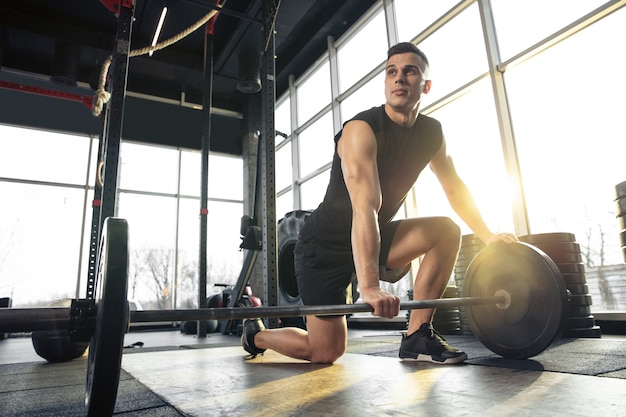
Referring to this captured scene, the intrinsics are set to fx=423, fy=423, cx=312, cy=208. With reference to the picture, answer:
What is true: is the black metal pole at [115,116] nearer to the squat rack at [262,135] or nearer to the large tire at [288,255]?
the squat rack at [262,135]

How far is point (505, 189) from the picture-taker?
11.5 feet

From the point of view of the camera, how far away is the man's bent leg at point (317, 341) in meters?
1.62

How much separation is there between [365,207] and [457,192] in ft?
1.96

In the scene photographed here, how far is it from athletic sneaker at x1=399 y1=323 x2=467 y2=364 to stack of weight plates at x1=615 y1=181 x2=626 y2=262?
1.17m

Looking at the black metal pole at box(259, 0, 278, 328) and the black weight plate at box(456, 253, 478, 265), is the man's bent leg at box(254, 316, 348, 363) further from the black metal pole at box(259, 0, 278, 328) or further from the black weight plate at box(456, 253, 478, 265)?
the black weight plate at box(456, 253, 478, 265)

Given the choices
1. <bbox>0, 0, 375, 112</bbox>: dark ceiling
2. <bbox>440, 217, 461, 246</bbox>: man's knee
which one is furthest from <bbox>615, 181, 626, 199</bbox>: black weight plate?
<bbox>0, 0, 375, 112</bbox>: dark ceiling

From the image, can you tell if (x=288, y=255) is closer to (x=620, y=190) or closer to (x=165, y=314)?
(x=620, y=190)

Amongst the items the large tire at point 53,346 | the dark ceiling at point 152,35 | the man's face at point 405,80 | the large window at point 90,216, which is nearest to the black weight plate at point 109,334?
the man's face at point 405,80

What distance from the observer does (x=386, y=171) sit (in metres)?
1.61

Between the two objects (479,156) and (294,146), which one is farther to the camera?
(294,146)

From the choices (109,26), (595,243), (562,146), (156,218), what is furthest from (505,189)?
(109,26)

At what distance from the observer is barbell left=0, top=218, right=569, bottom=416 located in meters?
0.79

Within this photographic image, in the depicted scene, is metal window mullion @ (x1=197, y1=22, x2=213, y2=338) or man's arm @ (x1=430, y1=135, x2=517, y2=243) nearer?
man's arm @ (x1=430, y1=135, x2=517, y2=243)

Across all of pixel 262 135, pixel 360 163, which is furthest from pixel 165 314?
pixel 262 135
